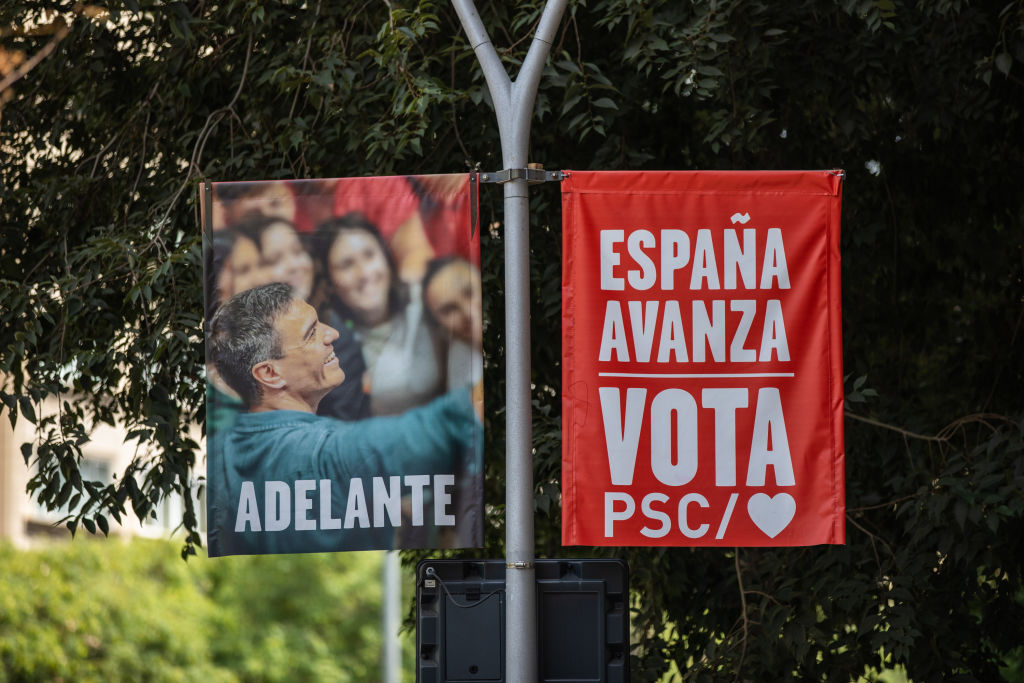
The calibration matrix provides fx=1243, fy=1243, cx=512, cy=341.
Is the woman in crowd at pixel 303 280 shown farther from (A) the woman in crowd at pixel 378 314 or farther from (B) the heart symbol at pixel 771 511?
(B) the heart symbol at pixel 771 511

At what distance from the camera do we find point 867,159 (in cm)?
891

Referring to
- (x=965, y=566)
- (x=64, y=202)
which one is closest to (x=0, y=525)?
(x=64, y=202)

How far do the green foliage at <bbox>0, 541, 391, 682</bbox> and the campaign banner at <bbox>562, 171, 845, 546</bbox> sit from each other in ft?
36.6

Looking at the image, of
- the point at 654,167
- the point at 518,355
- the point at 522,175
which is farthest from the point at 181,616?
the point at 522,175

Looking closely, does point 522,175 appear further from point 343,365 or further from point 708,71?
point 708,71

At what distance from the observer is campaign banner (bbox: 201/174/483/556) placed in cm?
534

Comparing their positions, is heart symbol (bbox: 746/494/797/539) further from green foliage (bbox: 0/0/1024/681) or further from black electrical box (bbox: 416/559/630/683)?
green foliage (bbox: 0/0/1024/681)

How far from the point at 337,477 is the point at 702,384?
1.61 meters

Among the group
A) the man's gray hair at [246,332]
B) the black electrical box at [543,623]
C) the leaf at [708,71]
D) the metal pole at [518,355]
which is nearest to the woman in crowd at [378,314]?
the man's gray hair at [246,332]

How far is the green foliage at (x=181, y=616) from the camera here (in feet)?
66.6

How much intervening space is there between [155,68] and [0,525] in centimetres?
1852

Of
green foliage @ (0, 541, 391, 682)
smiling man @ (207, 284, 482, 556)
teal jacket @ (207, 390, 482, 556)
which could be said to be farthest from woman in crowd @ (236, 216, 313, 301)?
green foliage @ (0, 541, 391, 682)

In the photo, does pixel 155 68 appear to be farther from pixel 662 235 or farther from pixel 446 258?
pixel 662 235

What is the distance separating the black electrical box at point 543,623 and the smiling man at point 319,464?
30cm
